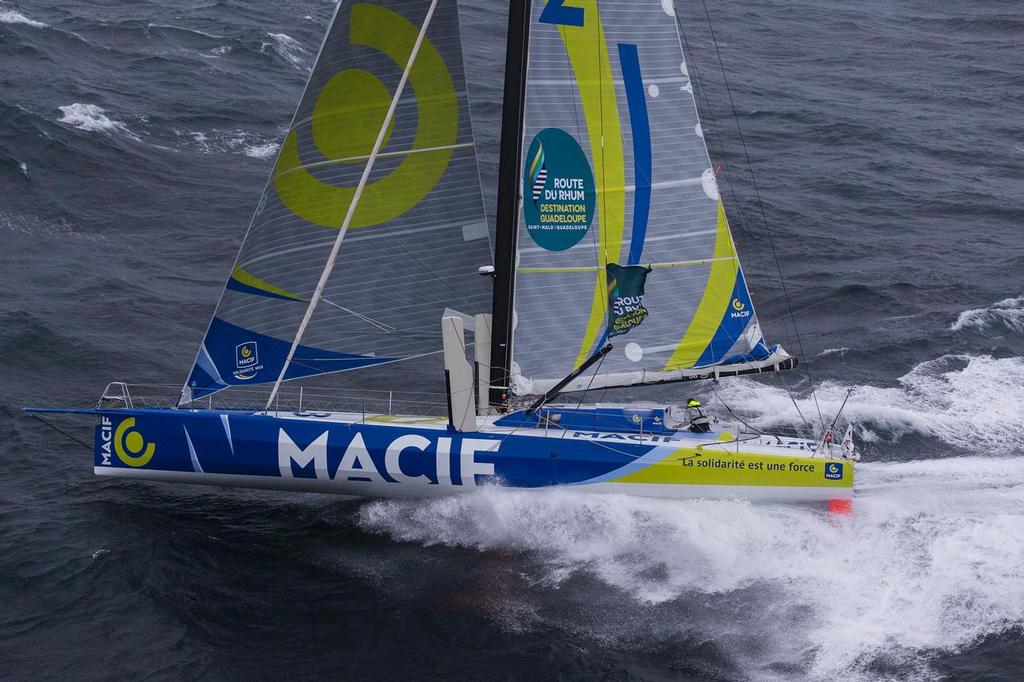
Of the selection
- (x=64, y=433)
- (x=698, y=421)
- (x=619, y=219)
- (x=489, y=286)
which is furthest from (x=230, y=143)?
(x=698, y=421)

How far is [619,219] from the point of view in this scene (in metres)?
21.5

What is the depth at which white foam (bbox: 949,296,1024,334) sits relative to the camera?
29.0 metres

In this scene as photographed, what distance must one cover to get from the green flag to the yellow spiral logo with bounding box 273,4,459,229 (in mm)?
3441

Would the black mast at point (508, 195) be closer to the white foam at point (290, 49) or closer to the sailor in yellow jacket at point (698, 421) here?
the sailor in yellow jacket at point (698, 421)

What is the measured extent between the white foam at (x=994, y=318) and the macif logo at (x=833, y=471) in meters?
8.86

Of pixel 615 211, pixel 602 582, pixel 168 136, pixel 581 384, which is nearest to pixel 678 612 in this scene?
pixel 602 582

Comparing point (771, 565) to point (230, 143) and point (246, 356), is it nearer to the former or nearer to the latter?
point (246, 356)

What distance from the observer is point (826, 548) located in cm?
2091

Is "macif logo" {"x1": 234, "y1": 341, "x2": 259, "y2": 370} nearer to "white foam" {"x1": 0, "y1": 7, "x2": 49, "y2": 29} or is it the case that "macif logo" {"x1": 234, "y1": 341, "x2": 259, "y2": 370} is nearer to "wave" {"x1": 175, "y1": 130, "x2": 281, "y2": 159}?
"wave" {"x1": 175, "y1": 130, "x2": 281, "y2": 159}

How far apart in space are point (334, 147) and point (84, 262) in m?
11.2

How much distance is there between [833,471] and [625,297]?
14.9ft

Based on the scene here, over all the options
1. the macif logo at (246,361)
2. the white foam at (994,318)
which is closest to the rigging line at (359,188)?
the macif logo at (246,361)

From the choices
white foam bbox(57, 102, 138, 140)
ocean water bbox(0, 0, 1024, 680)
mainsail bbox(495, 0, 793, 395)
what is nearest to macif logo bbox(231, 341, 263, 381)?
ocean water bbox(0, 0, 1024, 680)

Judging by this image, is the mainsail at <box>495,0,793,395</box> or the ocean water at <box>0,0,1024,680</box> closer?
the ocean water at <box>0,0,1024,680</box>
